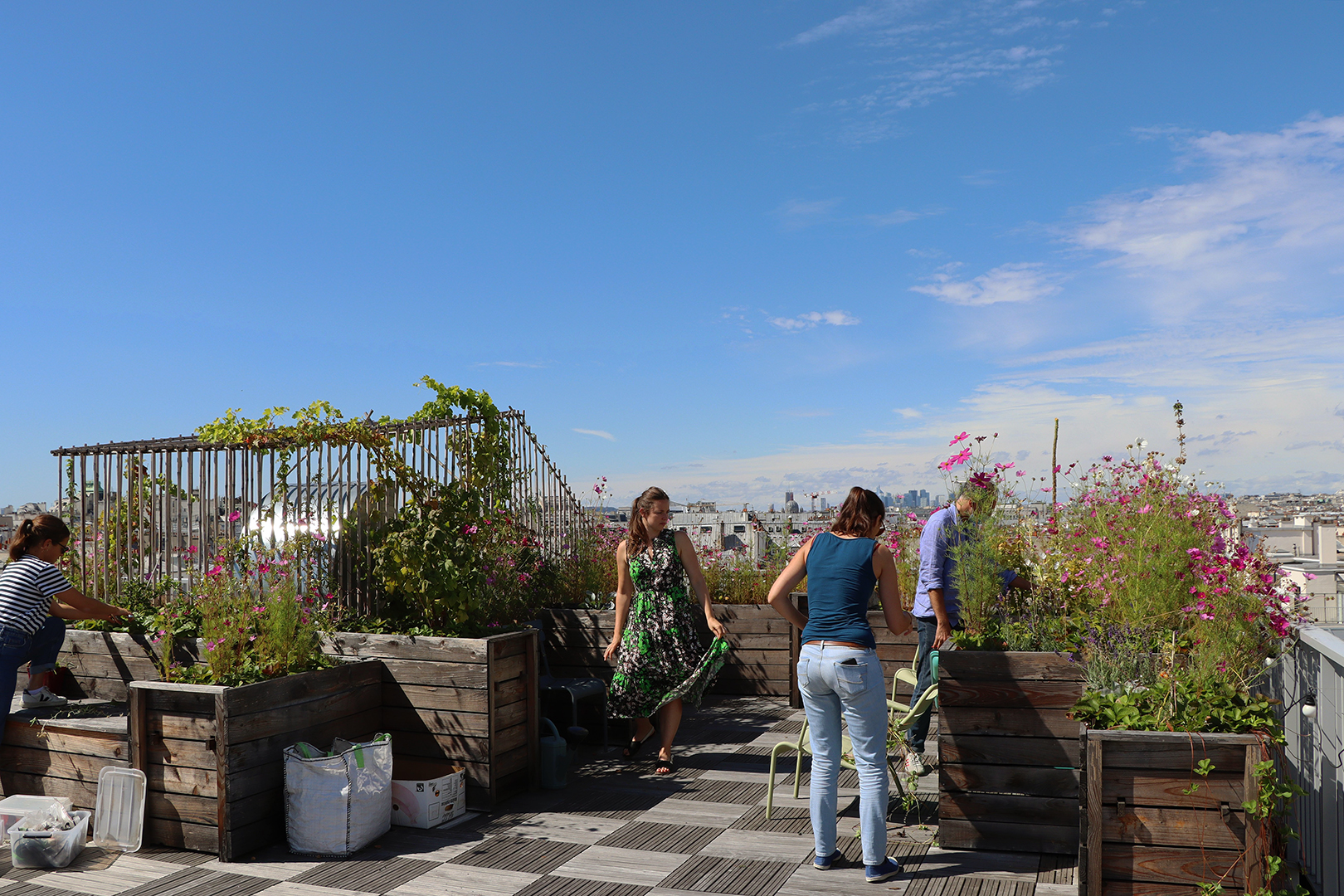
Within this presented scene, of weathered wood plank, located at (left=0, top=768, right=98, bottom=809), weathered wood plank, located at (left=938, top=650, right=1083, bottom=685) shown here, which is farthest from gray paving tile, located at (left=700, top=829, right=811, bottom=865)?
weathered wood plank, located at (left=0, top=768, right=98, bottom=809)

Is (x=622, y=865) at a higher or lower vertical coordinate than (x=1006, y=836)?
lower

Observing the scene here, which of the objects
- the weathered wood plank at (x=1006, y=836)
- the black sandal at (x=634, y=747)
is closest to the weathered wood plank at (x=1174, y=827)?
the weathered wood plank at (x=1006, y=836)

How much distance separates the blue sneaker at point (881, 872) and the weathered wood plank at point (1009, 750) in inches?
19.7

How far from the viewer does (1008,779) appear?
13.3 ft

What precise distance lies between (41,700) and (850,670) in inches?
184

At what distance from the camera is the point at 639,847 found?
4.33 meters

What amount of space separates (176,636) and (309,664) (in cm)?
132

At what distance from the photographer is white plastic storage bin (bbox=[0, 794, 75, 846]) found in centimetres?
453

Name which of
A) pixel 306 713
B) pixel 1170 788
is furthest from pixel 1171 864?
pixel 306 713

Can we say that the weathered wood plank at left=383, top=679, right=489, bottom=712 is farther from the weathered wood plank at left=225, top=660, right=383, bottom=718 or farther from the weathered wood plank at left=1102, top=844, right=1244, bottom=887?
the weathered wood plank at left=1102, top=844, right=1244, bottom=887

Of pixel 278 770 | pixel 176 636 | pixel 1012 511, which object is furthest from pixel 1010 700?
pixel 176 636

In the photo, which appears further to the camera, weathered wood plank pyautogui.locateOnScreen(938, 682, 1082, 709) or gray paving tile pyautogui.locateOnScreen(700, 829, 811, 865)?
gray paving tile pyautogui.locateOnScreen(700, 829, 811, 865)

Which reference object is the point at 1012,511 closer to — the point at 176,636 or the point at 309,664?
the point at 309,664

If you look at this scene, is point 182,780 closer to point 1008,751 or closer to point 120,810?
point 120,810
